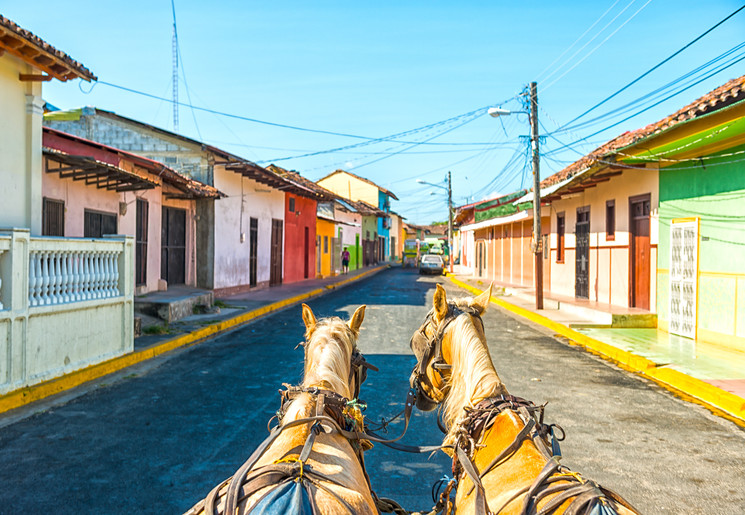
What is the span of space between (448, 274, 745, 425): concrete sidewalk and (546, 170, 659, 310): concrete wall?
5.44 ft

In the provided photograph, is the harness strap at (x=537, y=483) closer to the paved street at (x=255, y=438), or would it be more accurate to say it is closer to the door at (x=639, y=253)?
the paved street at (x=255, y=438)

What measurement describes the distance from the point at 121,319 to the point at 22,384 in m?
2.30

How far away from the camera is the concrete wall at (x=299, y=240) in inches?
984

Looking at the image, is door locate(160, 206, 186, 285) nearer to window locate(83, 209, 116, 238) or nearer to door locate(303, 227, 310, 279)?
window locate(83, 209, 116, 238)

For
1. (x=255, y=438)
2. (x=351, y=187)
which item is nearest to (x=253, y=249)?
(x=255, y=438)

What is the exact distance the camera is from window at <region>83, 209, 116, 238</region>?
11.3 meters

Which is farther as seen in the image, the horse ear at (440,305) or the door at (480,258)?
the door at (480,258)

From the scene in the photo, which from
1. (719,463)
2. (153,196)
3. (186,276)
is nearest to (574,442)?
(719,463)

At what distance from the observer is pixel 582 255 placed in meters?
16.6

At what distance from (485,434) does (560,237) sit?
59.2 ft

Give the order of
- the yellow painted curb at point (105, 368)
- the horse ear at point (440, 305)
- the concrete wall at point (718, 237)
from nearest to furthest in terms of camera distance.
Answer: the horse ear at point (440, 305) → the yellow painted curb at point (105, 368) → the concrete wall at point (718, 237)

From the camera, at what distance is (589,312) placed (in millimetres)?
13211

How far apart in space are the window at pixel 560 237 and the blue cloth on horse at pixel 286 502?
18.5 meters

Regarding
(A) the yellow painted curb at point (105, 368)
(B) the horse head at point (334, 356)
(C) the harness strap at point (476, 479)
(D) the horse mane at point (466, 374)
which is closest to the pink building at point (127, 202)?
(A) the yellow painted curb at point (105, 368)
